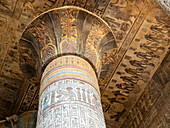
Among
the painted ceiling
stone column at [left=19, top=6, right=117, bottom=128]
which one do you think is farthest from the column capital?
the painted ceiling

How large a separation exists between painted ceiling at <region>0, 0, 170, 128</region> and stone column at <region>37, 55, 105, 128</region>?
1.17 meters

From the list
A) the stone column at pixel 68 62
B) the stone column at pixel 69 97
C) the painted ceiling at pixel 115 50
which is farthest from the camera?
the painted ceiling at pixel 115 50

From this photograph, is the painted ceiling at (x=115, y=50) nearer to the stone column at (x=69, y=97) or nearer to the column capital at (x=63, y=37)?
the column capital at (x=63, y=37)

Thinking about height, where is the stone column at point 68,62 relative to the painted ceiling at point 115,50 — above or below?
below

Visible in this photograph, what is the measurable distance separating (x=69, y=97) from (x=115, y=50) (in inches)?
79.4

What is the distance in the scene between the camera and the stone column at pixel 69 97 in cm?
304

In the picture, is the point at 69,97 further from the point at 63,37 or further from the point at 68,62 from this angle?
the point at 63,37

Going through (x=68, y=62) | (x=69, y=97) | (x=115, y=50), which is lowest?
(x=69, y=97)

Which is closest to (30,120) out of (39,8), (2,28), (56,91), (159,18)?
(2,28)

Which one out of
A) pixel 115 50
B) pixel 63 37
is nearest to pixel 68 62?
pixel 63 37

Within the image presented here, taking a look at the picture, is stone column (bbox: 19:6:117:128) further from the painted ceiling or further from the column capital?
the painted ceiling

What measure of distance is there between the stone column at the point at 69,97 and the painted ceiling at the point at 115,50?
1166 millimetres

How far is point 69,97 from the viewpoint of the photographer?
10.9 ft

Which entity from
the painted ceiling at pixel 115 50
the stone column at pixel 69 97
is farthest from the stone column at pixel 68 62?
the painted ceiling at pixel 115 50
